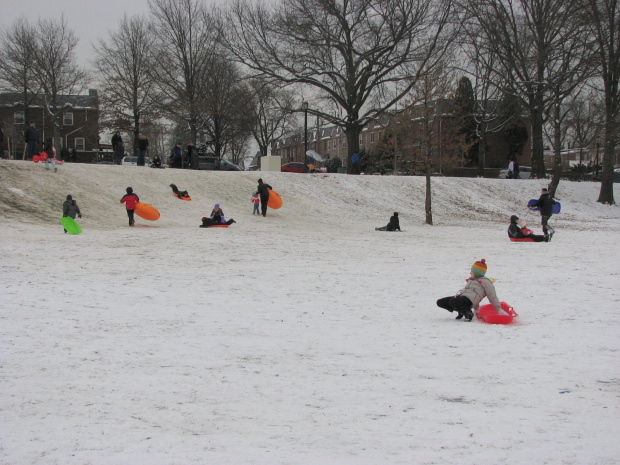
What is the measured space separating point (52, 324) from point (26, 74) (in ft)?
155

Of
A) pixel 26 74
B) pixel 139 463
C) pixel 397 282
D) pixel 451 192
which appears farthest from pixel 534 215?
pixel 26 74

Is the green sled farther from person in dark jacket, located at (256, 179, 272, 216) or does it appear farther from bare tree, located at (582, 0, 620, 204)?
bare tree, located at (582, 0, 620, 204)

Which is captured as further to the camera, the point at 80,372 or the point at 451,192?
the point at 451,192

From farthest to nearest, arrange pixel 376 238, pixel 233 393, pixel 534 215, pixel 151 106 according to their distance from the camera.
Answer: pixel 151 106, pixel 534 215, pixel 376 238, pixel 233 393

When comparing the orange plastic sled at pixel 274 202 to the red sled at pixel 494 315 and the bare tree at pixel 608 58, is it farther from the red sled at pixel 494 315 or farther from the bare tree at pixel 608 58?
the bare tree at pixel 608 58

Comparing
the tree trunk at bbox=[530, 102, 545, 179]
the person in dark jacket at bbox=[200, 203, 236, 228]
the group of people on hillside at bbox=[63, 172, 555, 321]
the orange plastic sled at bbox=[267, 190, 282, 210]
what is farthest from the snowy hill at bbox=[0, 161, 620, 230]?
the tree trunk at bbox=[530, 102, 545, 179]

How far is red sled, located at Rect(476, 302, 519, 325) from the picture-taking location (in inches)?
304

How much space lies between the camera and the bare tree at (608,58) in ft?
95.2

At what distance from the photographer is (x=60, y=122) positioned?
66625 millimetres

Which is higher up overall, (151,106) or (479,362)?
(151,106)

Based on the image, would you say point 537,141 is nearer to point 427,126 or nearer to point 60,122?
point 427,126

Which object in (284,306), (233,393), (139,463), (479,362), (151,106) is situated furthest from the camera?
(151,106)

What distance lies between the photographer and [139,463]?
369 cm

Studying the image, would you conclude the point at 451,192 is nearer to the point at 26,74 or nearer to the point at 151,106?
the point at 151,106
